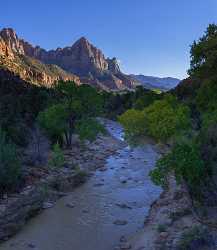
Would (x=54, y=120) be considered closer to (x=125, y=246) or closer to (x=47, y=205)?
(x=47, y=205)

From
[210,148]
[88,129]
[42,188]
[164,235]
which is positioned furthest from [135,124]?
[164,235]

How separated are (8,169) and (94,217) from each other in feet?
19.3

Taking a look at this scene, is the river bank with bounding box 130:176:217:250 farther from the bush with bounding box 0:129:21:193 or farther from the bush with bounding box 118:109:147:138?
→ the bush with bounding box 118:109:147:138

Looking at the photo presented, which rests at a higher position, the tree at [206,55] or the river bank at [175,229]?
the tree at [206,55]

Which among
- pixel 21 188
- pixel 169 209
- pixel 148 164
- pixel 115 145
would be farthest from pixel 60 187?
pixel 115 145

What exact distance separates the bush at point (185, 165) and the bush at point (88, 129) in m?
19.9

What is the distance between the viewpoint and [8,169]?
21.4 m

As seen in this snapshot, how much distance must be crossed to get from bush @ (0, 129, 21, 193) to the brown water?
2942 millimetres

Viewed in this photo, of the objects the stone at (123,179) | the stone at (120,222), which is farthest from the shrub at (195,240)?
the stone at (123,179)

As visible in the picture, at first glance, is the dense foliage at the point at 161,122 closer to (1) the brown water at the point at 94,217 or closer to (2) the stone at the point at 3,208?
(1) the brown water at the point at 94,217

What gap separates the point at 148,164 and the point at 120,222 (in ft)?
52.1

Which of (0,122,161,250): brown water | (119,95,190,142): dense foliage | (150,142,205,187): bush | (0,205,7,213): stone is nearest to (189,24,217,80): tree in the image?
(119,95,190,142): dense foliage

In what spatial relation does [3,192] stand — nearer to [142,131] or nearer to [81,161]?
[81,161]

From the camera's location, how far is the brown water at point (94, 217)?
52.7 ft
